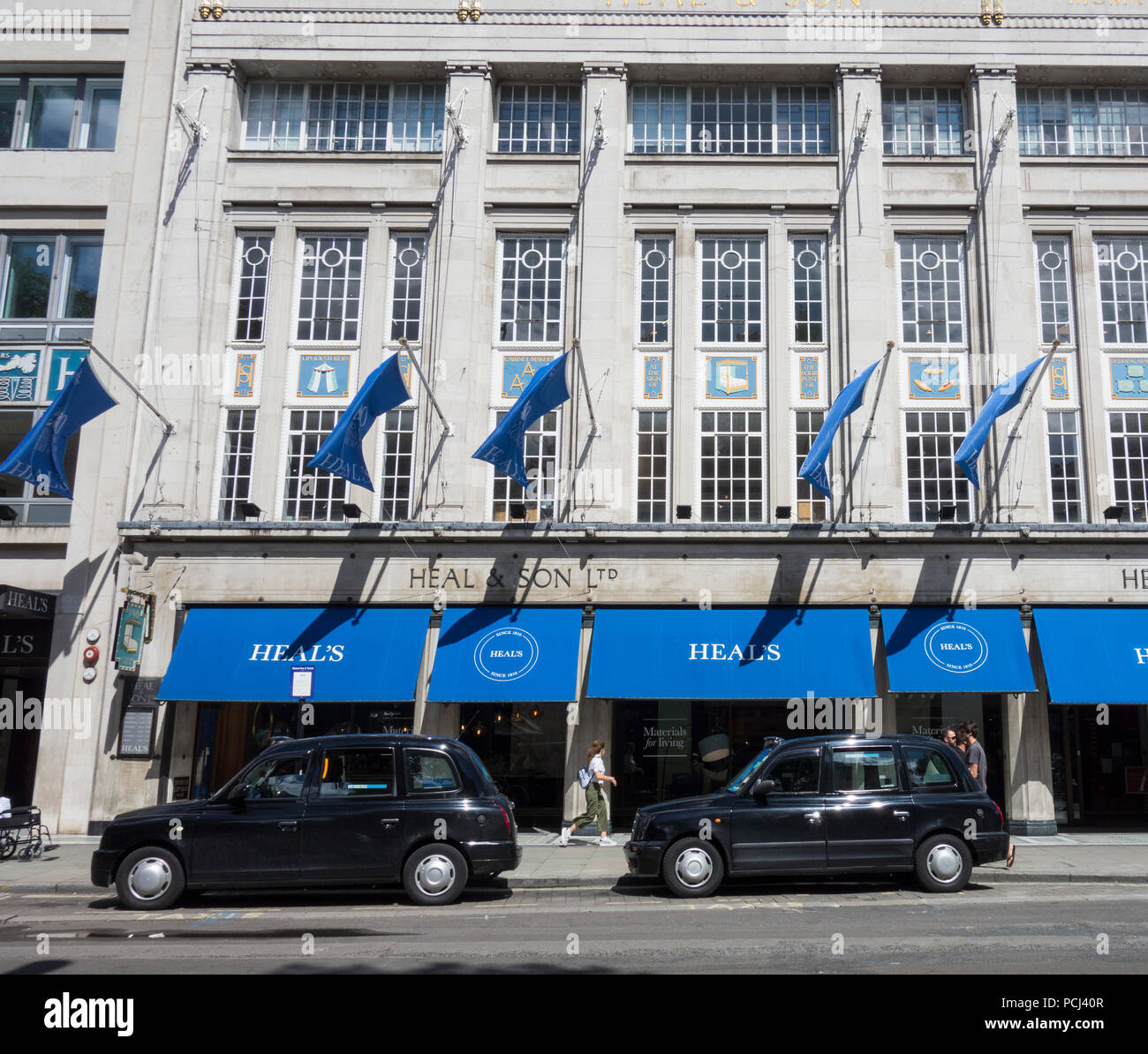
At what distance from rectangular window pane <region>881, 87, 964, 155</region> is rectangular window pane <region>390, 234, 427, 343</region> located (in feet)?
35.1

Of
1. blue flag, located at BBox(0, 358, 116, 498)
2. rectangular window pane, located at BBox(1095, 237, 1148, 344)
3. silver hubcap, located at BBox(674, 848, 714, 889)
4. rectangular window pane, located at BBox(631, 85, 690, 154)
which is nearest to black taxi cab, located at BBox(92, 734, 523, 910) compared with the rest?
silver hubcap, located at BBox(674, 848, 714, 889)

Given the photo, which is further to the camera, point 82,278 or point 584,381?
point 82,278

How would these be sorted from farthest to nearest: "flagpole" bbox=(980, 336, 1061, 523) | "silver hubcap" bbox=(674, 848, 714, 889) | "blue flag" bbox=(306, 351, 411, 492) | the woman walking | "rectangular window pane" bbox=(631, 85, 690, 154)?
"rectangular window pane" bbox=(631, 85, 690, 154) → "flagpole" bbox=(980, 336, 1061, 523) → "blue flag" bbox=(306, 351, 411, 492) → the woman walking → "silver hubcap" bbox=(674, 848, 714, 889)

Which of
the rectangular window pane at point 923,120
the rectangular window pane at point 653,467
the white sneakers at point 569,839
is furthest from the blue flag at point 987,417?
the white sneakers at point 569,839

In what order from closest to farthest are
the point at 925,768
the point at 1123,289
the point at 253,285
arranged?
the point at 925,768 → the point at 1123,289 → the point at 253,285

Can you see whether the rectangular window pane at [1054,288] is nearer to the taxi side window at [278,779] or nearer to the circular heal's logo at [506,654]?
the circular heal's logo at [506,654]

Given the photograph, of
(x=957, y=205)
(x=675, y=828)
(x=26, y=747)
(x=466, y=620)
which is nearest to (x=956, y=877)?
(x=675, y=828)

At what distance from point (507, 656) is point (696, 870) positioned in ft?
24.1

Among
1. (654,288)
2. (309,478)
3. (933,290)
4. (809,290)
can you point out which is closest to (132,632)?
(309,478)

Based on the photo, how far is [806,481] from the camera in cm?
2027

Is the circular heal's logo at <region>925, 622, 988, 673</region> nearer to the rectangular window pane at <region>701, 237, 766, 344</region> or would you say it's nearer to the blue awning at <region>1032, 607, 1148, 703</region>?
the blue awning at <region>1032, 607, 1148, 703</region>

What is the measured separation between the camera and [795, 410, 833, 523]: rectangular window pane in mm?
20141

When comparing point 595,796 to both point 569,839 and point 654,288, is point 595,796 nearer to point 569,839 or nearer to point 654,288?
point 569,839
